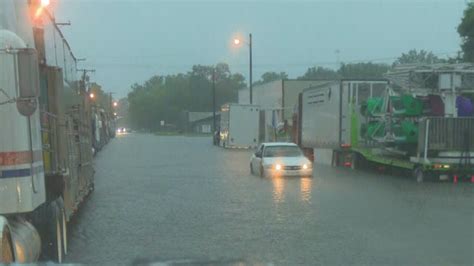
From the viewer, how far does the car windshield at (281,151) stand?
955 inches

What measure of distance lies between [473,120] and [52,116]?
51.9 feet

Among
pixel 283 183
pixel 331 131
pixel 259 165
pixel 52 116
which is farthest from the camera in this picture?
pixel 331 131

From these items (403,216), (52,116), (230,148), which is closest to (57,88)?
(52,116)

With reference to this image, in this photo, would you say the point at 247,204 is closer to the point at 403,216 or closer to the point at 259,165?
the point at 403,216

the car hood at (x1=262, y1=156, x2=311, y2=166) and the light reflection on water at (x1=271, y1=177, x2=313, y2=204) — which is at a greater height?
the car hood at (x1=262, y1=156, x2=311, y2=166)

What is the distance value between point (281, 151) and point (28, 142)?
17996mm

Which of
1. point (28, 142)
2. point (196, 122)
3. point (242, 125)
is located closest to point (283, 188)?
point (28, 142)

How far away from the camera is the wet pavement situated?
31.6 ft

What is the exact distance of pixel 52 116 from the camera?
9.03 metres

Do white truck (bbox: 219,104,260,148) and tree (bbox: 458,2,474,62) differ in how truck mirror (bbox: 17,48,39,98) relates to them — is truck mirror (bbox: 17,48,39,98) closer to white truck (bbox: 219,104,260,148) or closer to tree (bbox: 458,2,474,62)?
tree (bbox: 458,2,474,62)

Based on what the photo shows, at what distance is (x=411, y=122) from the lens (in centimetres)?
2300

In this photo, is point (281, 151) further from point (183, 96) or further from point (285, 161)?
point (183, 96)

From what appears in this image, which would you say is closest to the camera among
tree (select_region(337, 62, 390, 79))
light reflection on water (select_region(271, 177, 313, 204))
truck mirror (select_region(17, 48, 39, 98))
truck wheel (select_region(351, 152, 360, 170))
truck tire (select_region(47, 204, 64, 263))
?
truck mirror (select_region(17, 48, 39, 98))

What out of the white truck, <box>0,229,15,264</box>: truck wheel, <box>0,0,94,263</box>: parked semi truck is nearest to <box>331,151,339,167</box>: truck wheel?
the white truck
